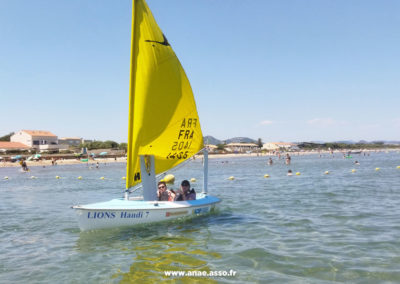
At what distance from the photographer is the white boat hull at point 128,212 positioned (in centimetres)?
1140

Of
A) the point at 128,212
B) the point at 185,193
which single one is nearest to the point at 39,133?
the point at 185,193

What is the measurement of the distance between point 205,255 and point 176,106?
20.5 feet

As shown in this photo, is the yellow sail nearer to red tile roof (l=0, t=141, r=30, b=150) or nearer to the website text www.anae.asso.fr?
the website text www.anae.asso.fr

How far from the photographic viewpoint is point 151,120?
13.0 meters

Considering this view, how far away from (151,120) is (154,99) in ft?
2.59

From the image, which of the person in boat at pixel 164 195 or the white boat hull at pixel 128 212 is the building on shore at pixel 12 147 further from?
the white boat hull at pixel 128 212

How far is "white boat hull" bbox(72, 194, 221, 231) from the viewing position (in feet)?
37.4

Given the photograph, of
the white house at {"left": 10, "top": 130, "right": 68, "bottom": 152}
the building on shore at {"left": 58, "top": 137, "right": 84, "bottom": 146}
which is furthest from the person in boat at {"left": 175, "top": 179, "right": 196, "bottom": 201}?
the building on shore at {"left": 58, "top": 137, "right": 84, "bottom": 146}

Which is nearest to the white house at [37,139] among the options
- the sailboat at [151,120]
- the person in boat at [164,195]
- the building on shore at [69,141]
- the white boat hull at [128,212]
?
the building on shore at [69,141]

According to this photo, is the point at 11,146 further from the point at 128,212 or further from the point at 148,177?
the point at 128,212

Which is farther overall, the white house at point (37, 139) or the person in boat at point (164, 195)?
the white house at point (37, 139)

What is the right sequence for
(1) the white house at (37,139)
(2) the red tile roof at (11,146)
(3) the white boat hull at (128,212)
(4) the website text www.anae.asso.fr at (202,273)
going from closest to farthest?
(4) the website text www.anae.asso.fr at (202,273) → (3) the white boat hull at (128,212) → (2) the red tile roof at (11,146) → (1) the white house at (37,139)

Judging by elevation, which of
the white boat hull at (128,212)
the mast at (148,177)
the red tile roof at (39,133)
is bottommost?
the white boat hull at (128,212)

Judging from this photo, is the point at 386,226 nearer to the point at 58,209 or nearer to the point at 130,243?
the point at 130,243
